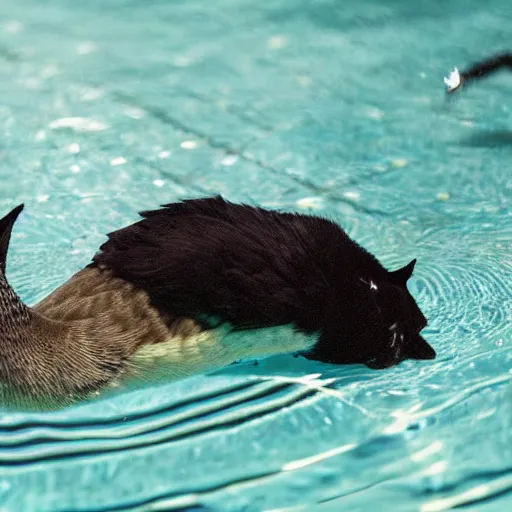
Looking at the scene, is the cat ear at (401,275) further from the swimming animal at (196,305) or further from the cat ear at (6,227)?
the cat ear at (6,227)

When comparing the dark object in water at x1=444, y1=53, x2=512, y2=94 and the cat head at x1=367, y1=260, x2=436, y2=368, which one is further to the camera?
the dark object in water at x1=444, y1=53, x2=512, y2=94

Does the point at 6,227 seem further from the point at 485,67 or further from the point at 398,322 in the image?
the point at 485,67

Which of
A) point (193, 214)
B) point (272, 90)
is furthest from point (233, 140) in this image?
point (193, 214)

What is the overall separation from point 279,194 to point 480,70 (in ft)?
4.83

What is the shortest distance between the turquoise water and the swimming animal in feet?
0.74

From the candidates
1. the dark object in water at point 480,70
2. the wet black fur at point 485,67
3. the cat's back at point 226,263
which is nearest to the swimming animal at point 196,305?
the cat's back at point 226,263

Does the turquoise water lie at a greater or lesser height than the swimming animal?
lesser

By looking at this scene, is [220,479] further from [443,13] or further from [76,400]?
[443,13]

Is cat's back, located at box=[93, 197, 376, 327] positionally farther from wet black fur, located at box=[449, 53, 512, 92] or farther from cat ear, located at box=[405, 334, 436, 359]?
wet black fur, located at box=[449, 53, 512, 92]

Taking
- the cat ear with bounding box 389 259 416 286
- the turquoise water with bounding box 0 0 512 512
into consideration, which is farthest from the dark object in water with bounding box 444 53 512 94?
the cat ear with bounding box 389 259 416 286

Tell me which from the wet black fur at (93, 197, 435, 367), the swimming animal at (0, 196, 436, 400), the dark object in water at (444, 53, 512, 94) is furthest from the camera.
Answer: the dark object in water at (444, 53, 512, 94)

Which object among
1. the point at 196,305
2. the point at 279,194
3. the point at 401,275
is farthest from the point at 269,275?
the point at 279,194

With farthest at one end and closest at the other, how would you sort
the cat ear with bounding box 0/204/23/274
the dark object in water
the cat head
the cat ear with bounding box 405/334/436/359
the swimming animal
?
the dark object in water → the cat ear with bounding box 405/334/436/359 → the cat head → the swimming animal → the cat ear with bounding box 0/204/23/274

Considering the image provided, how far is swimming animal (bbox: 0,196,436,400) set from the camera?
307 cm
